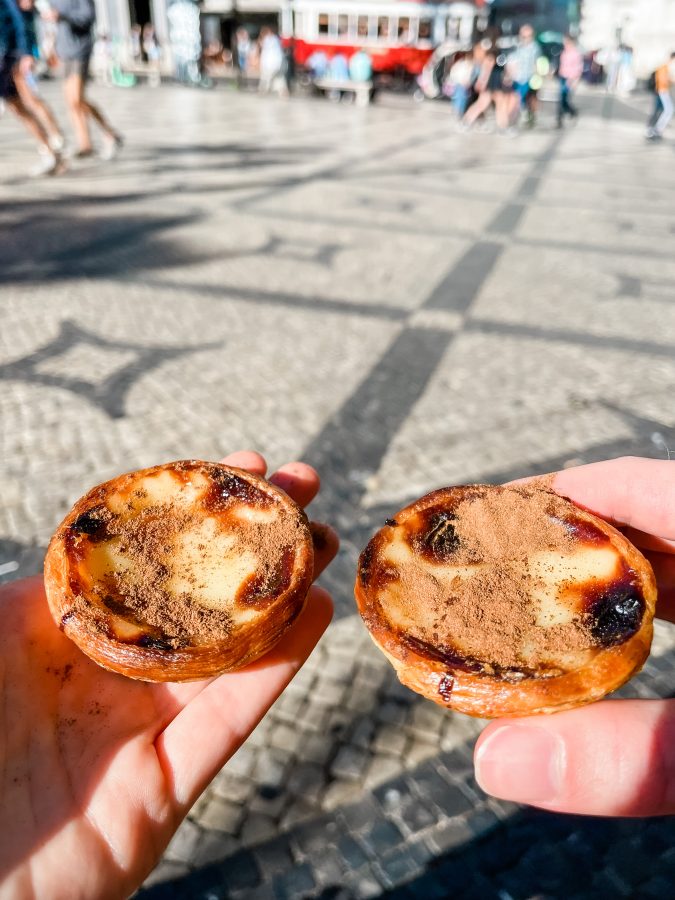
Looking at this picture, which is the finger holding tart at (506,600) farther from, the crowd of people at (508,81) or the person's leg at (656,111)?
the crowd of people at (508,81)

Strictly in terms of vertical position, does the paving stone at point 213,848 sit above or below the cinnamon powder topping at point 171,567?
below

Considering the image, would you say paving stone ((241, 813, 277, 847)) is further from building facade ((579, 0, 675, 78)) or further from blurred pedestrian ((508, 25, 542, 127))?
building facade ((579, 0, 675, 78))

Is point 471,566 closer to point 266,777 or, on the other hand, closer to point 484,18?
point 266,777

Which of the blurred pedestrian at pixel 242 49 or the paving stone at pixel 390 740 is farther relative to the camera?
the blurred pedestrian at pixel 242 49

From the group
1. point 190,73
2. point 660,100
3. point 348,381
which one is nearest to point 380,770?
point 348,381

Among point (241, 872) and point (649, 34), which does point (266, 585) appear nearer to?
point (241, 872)

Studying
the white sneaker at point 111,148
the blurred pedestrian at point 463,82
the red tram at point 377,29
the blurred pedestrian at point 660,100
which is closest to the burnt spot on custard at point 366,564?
the white sneaker at point 111,148
